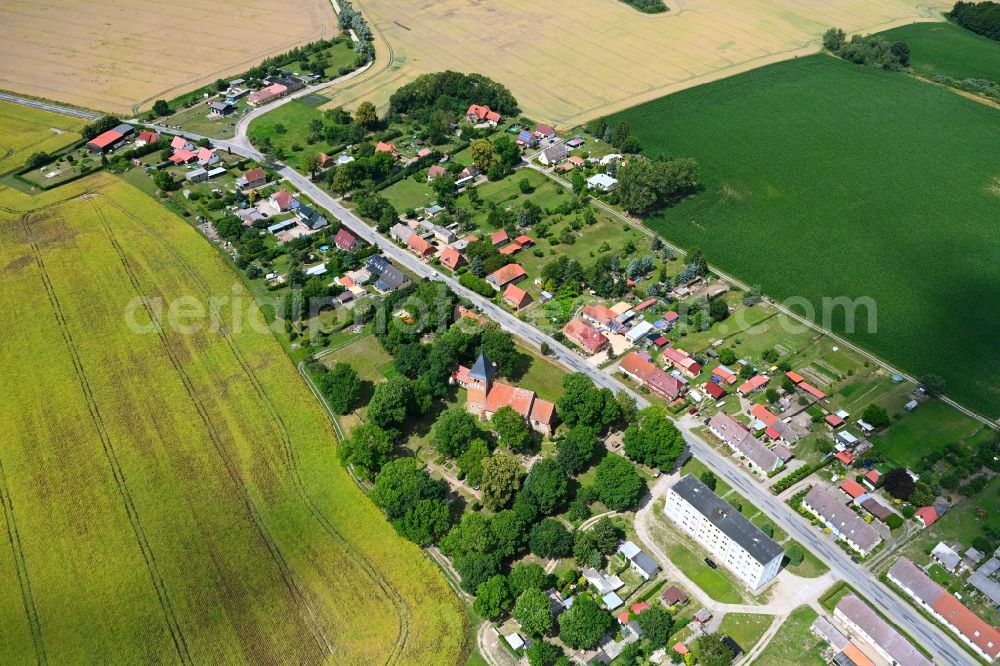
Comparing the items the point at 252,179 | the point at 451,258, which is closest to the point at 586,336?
the point at 451,258

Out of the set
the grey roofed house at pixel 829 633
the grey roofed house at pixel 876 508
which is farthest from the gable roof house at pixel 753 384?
the grey roofed house at pixel 829 633

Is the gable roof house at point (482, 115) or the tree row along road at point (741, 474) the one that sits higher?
the gable roof house at point (482, 115)

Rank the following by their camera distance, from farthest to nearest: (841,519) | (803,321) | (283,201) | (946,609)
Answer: (283,201), (803,321), (841,519), (946,609)

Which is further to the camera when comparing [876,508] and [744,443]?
[744,443]

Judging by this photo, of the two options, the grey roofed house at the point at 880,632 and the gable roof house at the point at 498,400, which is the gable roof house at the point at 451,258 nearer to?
the gable roof house at the point at 498,400

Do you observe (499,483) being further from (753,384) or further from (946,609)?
(946,609)

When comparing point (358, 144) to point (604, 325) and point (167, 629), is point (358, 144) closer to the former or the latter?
point (604, 325)

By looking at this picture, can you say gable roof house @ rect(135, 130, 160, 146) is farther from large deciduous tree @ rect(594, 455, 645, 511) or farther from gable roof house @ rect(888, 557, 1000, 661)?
gable roof house @ rect(888, 557, 1000, 661)
